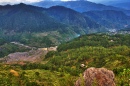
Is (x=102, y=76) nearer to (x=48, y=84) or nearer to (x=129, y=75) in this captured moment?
(x=129, y=75)

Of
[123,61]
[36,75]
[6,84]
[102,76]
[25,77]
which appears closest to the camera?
[102,76]

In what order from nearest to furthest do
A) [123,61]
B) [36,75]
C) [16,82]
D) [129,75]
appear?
[129,75] < [16,82] < [36,75] < [123,61]

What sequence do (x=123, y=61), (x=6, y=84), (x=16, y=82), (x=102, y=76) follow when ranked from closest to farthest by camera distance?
(x=102, y=76)
(x=6, y=84)
(x=16, y=82)
(x=123, y=61)

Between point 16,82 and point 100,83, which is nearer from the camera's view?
point 100,83

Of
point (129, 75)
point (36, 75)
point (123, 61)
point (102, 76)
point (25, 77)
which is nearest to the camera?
point (129, 75)

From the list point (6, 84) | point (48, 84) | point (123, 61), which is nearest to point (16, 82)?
point (6, 84)

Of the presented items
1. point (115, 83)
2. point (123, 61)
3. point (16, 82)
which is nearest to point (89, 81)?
point (115, 83)

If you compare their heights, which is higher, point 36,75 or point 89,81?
point 89,81

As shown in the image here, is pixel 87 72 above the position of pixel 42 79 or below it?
above

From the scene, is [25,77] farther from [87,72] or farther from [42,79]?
[87,72]
